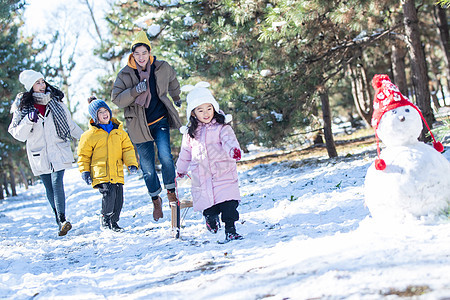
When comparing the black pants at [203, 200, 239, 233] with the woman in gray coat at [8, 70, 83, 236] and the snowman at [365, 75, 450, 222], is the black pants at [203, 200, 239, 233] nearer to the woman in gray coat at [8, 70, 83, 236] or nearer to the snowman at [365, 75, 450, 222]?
the snowman at [365, 75, 450, 222]

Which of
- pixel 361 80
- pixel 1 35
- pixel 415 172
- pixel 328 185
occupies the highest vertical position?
pixel 1 35

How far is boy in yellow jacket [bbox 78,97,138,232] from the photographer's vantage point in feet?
16.0

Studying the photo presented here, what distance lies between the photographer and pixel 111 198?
4.94m

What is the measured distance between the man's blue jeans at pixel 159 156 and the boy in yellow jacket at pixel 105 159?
6.4 inches

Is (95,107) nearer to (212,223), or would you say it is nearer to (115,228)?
(115,228)

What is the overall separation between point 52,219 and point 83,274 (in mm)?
4899

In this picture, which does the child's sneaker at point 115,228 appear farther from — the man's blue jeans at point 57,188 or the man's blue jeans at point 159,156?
the man's blue jeans at point 57,188

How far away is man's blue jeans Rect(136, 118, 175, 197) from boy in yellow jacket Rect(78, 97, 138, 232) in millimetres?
163

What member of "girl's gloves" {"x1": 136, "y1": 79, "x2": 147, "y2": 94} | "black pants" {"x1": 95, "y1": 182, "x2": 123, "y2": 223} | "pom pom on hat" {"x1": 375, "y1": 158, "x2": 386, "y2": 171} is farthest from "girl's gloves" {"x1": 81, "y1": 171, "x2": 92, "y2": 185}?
"pom pom on hat" {"x1": 375, "y1": 158, "x2": 386, "y2": 171}

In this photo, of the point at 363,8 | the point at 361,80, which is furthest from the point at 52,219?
the point at 361,80

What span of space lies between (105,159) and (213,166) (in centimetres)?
166

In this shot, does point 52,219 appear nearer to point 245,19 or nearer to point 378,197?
point 245,19

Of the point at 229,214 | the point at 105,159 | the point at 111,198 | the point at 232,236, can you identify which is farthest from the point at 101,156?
the point at 232,236

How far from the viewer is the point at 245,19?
24.6 feet
